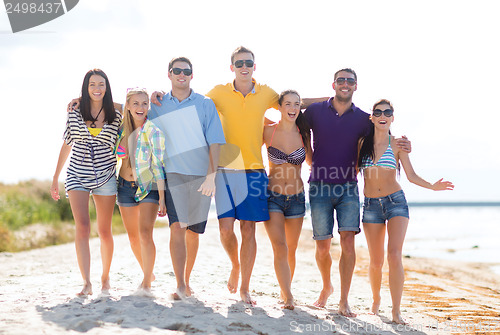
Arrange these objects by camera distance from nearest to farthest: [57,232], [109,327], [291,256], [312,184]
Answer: [109,327]
[312,184]
[291,256]
[57,232]

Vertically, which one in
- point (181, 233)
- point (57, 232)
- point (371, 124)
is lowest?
point (57, 232)

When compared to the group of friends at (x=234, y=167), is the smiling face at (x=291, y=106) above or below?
above

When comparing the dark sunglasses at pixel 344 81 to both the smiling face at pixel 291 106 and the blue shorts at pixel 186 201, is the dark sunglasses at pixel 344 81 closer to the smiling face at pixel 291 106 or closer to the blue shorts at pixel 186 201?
the smiling face at pixel 291 106

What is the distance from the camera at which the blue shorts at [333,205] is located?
5531mm

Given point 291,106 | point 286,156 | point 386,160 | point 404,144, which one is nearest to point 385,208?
point 386,160

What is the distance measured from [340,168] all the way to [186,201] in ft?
5.84

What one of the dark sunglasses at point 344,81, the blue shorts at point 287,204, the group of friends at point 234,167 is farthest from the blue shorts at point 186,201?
the dark sunglasses at point 344,81

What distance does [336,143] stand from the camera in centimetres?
559

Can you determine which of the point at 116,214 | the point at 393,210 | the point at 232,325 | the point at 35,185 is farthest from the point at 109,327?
the point at 35,185

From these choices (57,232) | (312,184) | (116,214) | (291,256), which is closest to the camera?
(312,184)

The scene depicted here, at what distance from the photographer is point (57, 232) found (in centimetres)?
1512

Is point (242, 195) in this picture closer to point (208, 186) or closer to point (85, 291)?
point (208, 186)

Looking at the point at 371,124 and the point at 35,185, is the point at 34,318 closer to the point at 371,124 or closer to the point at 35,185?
the point at 371,124

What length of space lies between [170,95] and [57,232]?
11.3 meters
